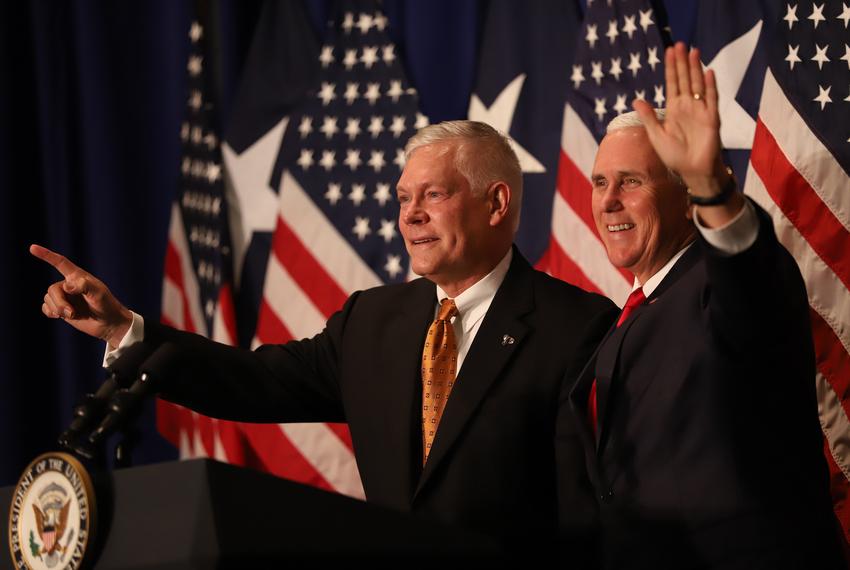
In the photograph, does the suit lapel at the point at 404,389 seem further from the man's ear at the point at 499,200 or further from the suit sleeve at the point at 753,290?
the suit sleeve at the point at 753,290

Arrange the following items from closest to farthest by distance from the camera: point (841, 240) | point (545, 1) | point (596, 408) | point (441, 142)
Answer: point (596, 408) → point (441, 142) → point (841, 240) → point (545, 1)

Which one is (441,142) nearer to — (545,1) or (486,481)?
(486,481)

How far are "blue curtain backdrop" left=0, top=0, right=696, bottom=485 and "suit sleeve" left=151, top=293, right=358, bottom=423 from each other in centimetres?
204

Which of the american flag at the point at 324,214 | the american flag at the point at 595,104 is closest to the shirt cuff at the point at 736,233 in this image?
the american flag at the point at 595,104

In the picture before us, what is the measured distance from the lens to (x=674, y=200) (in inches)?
93.7

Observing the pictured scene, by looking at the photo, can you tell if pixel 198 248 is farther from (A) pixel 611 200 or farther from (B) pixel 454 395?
(A) pixel 611 200

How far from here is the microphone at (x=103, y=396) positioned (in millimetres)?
1646

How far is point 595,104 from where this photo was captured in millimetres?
3631

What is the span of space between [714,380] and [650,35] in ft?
6.02

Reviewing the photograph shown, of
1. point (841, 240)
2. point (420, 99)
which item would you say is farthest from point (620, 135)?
point (420, 99)

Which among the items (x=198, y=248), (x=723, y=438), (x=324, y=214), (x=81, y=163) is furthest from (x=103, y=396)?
(x=81, y=163)

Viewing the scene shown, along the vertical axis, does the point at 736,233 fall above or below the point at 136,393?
above

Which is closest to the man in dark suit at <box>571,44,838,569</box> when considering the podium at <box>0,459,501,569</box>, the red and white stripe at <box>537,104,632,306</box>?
the podium at <box>0,459,501,569</box>

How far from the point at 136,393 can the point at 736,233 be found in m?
0.98
